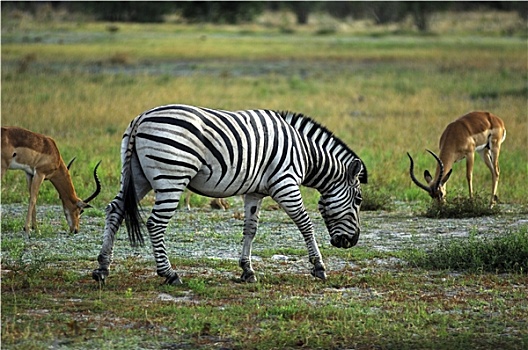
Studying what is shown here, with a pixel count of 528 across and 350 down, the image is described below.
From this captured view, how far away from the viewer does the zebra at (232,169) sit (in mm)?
8539

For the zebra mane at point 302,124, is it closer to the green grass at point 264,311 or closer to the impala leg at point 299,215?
the impala leg at point 299,215

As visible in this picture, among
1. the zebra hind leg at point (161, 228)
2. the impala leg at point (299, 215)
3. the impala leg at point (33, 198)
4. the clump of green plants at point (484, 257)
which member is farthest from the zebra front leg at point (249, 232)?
the impala leg at point (33, 198)

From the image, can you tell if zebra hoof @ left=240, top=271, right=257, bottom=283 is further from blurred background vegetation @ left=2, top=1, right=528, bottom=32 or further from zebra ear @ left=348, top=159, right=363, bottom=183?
blurred background vegetation @ left=2, top=1, right=528, bottom=32

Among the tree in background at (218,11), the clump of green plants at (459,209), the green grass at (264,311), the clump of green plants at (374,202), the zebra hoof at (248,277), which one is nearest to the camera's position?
the green grass at (264,311)

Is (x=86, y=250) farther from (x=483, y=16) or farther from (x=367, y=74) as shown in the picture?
(x=483, y=16)

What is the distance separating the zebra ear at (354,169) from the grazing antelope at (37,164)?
3.41 m

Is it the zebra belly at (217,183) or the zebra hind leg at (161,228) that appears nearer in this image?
the zebra hind leg at (161,228)

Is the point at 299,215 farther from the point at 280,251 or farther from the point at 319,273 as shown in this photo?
the point at 280,251

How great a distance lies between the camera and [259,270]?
9.64m

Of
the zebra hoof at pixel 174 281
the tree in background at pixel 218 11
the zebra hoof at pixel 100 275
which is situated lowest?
the zebra hoof at pixel 174 281

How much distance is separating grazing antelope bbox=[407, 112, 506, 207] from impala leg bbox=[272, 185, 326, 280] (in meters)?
4.42

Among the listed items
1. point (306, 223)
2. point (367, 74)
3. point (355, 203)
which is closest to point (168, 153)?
point (306, 223)

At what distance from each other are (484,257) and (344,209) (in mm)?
1594

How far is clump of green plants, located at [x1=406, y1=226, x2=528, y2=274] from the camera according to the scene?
31.9ft
